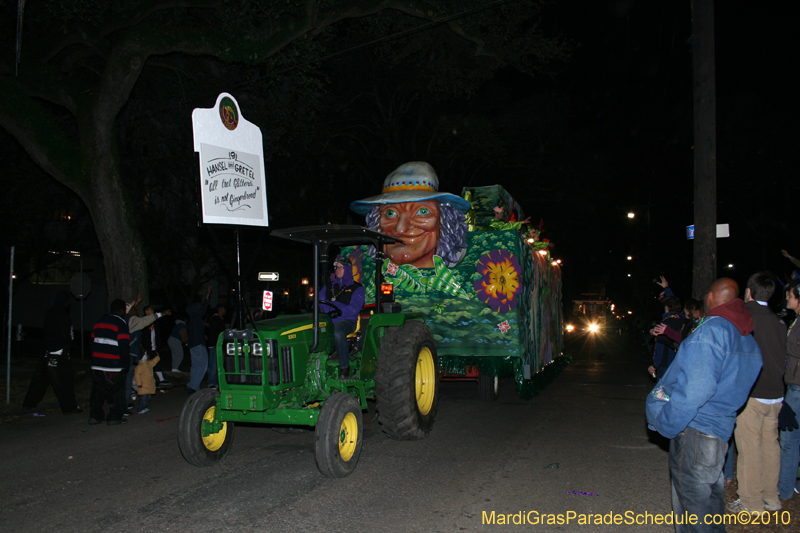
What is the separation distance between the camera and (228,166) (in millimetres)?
5648

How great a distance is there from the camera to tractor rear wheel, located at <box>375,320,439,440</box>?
6348mm

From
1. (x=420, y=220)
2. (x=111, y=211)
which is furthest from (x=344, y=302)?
(x=111, y=211)

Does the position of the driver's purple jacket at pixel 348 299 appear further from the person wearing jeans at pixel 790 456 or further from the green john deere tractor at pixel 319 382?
the person wearing jeans at pixel 790 456

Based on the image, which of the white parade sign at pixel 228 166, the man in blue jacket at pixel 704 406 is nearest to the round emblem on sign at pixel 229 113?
the white parade sign at pixel 228 166

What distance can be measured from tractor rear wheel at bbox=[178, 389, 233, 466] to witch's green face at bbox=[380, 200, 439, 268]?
3902mm

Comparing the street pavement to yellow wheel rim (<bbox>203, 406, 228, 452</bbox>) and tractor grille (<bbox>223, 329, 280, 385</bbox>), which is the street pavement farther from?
tractor grille (<bbox>223, 329, 280, 385</bbox>)

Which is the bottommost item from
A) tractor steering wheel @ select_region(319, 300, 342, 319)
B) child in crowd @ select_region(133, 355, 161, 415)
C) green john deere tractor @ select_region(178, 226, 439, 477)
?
child in crowd @ select_region(133, 355, 161, 415)

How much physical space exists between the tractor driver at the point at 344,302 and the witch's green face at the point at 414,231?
5.47 feet

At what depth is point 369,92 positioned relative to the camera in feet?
73.4

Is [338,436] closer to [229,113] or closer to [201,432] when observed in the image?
[201,432]

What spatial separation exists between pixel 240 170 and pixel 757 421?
5.11 meters

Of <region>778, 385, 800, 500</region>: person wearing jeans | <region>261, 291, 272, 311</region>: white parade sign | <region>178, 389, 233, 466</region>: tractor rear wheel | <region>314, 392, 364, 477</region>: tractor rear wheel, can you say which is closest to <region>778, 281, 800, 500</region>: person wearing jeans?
<region>778, 385, 800, 500</region>: person wearing jeans

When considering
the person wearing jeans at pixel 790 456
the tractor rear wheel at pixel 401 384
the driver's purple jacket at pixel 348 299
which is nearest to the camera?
the person wearing jeans at pixel 790 456

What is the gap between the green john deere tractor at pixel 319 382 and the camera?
5.50 meters
